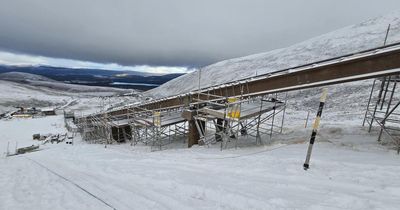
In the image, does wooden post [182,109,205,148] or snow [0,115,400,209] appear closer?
snow [0,115,400,209]

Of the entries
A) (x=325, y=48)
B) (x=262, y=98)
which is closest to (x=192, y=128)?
(x=262, y=98)

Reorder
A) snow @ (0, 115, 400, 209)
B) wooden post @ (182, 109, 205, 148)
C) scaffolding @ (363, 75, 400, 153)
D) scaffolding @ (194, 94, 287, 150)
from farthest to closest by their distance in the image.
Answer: wooden post @ (182, 109, 205, 148), scaffolding @ (194, 94, 287, 150), scaffolding @ (363, 75, 400, 153), snow @ (0, 115, 400, 209)

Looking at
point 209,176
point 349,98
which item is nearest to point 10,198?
point 209,176

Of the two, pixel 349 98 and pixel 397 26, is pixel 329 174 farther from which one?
pixel 397 26

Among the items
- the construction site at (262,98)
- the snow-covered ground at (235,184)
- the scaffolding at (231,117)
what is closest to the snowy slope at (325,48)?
the construction site at (262,98)

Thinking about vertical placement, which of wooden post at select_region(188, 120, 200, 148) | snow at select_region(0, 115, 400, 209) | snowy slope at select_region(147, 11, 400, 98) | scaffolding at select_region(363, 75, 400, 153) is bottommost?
wooden post at select_region(188, 120, 200, 148)

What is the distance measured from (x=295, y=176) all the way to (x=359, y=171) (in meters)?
1.63

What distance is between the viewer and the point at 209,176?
6633 millimetres

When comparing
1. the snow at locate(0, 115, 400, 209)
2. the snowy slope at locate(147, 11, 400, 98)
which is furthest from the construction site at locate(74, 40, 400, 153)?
the snowy slope at locate(147, 11, 400, 98)

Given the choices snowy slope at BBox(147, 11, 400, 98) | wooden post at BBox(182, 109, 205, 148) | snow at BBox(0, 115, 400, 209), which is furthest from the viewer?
snowy slope at BBox(147, 11, 400, 98)

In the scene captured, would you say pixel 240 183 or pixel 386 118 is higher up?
pixel 386 118

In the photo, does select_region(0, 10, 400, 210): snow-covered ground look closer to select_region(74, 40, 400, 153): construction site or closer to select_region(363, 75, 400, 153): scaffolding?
select_region(363, 75, 400, 153): scaffolding

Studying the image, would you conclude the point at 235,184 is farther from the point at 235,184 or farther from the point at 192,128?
the point at 192,128

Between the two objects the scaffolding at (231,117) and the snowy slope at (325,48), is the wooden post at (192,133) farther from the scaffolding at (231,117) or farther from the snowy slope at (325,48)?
the snowy slope at (325,48)
